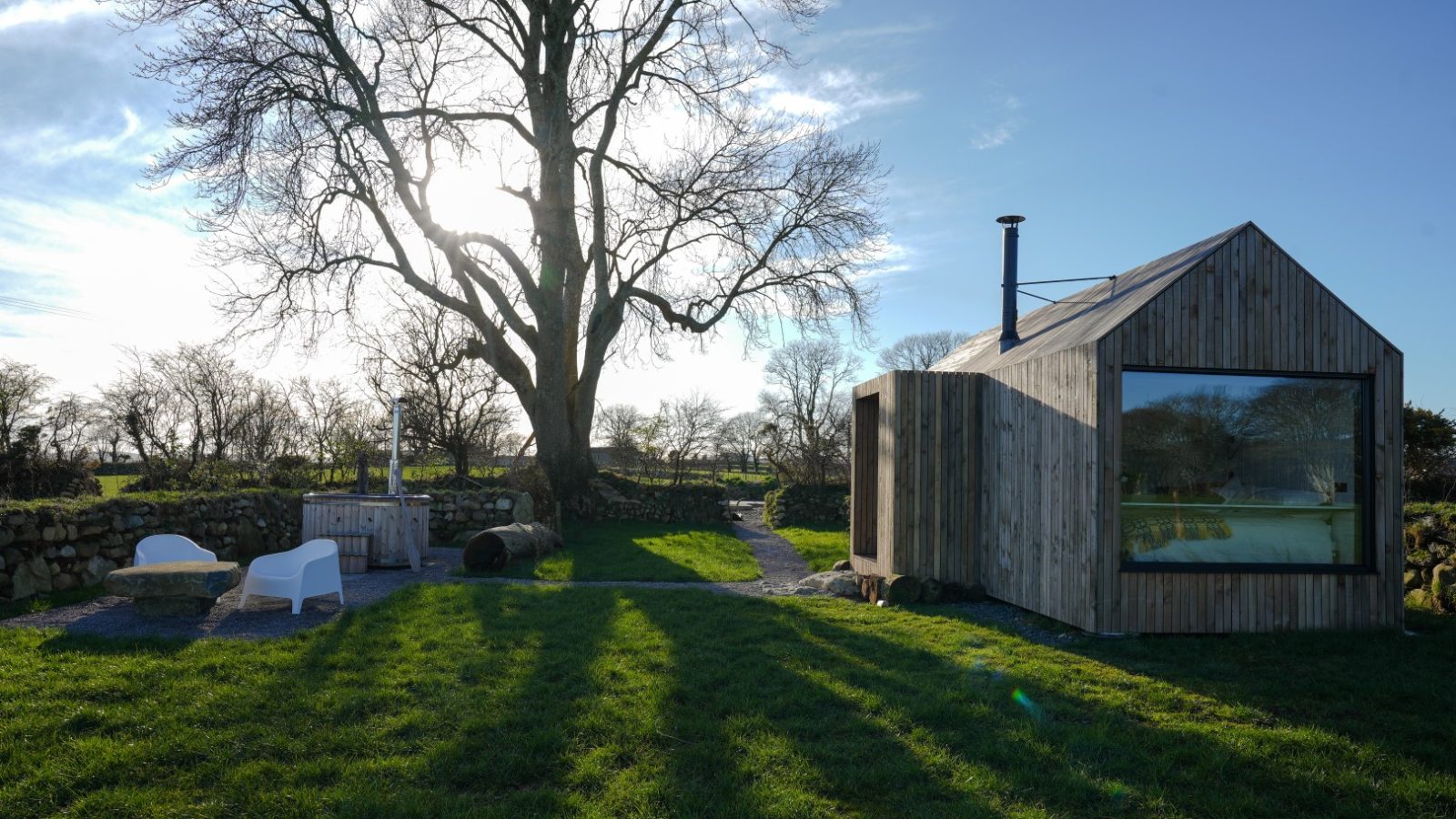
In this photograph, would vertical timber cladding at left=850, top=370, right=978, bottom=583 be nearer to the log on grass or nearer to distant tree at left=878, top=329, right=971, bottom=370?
the log on grass

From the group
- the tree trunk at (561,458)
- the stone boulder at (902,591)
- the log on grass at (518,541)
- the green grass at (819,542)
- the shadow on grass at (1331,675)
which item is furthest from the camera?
the tree trunk at (561,458)

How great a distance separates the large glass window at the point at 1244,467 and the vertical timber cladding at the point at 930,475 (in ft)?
7.57

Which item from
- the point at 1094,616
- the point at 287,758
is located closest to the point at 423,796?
the point at 287,758

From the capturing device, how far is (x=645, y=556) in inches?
513

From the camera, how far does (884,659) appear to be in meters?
6.38

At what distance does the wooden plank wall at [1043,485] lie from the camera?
7398 mm

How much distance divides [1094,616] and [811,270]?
12.3 meters

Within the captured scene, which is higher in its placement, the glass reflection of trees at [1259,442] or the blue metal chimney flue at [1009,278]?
A: the blue metal chimney flue at [1009,278]

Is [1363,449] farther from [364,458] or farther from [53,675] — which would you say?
[364,458]

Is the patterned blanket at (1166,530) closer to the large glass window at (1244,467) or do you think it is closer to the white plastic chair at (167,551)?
the large glass window at (1244,467)

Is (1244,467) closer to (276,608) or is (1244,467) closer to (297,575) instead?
(297,575)

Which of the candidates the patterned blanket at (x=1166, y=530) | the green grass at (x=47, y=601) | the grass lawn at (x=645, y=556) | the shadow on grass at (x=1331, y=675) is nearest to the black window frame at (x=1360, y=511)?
the patterned blanket at (x=1166, y=530)

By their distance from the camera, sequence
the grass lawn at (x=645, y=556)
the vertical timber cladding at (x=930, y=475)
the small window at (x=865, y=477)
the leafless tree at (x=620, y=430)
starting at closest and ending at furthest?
the vertical timber cladding at (x=930, y=475)
the grass lawn at (x=645, y=556)
the small window at (x=865, y=477)
the leafless tree at (x=620, y=430)

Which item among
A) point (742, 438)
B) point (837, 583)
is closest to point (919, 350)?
point (742, 438)
